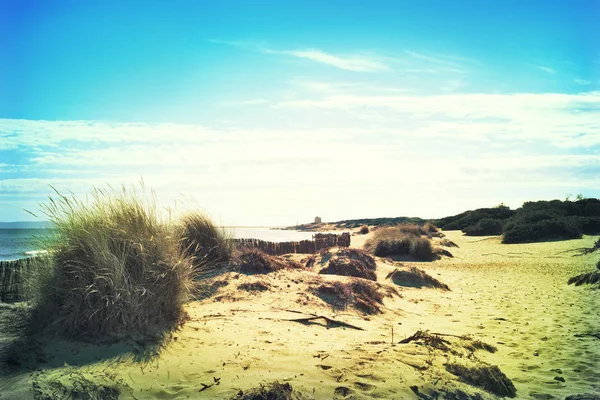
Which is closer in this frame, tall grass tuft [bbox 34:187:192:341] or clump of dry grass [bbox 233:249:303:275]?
tall grass tuft [bbox 34:187:192:341]

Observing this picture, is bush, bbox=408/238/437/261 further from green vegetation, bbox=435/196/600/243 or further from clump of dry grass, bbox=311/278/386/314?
clump of dry grass, bbox=311/278/386/314

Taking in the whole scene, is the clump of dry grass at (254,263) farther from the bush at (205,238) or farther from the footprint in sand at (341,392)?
the footprint in sand at (341,392)

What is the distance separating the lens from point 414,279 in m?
11.3

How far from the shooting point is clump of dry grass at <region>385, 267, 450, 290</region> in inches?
436

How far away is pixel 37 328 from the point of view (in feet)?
16.1

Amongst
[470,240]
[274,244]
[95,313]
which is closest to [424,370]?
[95,313]

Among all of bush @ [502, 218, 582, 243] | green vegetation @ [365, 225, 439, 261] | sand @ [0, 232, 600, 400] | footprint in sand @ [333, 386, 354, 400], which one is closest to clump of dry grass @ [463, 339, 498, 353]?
sand @ [0, 232, 600, 400]

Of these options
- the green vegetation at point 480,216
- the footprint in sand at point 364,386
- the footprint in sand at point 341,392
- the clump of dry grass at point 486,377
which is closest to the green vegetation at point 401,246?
the clump of dry grass at point 486,377

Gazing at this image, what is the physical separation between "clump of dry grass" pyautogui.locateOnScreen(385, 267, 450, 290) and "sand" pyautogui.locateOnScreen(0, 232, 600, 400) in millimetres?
1748

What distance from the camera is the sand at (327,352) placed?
411cm

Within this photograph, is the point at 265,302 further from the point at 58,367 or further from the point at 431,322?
the point at 58,367

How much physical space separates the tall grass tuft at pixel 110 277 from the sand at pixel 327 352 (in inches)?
11.4

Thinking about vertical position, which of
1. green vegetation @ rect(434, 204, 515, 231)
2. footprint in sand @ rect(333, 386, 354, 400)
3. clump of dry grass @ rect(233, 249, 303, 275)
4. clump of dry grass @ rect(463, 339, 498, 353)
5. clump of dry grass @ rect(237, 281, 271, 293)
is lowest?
clump of dry grass @ rect(463, 339, 498, 353)

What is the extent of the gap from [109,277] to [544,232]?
2203 cm
